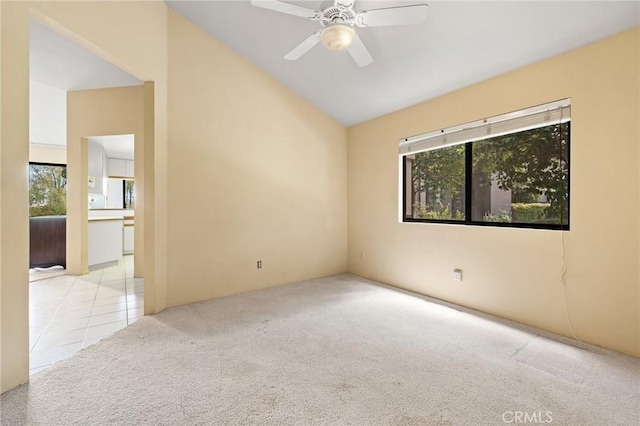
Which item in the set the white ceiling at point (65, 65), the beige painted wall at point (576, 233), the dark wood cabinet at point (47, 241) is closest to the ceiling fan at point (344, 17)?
the beige painted wall at point (576, 233)

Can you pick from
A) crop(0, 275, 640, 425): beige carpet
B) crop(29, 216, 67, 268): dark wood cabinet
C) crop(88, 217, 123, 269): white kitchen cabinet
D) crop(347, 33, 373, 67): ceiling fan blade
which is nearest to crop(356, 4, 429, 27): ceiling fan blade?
crop(347, 33, 373, 67): ceiling fan blade

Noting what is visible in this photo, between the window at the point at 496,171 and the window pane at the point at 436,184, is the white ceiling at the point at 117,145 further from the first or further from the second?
the window at the point at 496,171

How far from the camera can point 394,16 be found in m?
1.91

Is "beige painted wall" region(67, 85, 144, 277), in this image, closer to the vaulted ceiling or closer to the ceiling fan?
the vaulted ceiling

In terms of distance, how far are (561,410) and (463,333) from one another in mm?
941

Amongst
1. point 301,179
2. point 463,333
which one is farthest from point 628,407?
point 301,179

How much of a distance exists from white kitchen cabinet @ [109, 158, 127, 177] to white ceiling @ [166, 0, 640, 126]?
5.51 metres

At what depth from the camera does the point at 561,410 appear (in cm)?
154

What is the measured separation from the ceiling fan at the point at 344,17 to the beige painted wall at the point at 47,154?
6783 mm

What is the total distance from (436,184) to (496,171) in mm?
733

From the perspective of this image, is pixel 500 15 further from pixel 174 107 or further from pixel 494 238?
pixel 174 107

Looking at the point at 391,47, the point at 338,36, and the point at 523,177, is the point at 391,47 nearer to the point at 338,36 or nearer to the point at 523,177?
the point at 338,36

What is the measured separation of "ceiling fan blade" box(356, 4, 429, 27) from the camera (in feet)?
5.87

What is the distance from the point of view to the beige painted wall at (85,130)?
4277mm
